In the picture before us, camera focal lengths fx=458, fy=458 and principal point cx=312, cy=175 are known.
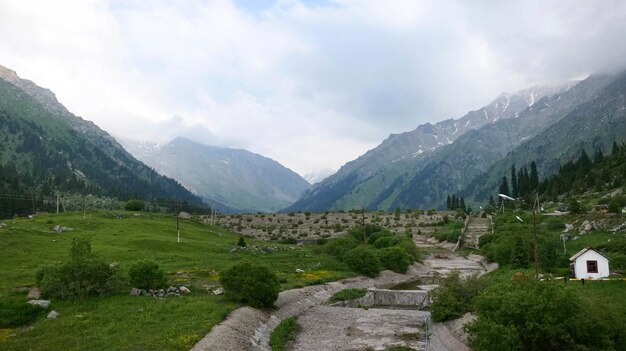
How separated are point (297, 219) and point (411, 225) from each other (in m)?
34.9

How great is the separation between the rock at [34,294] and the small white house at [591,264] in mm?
46864

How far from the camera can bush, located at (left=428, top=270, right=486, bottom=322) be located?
3747 cm

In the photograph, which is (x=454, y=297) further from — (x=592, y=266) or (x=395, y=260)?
(x=395, y=260)

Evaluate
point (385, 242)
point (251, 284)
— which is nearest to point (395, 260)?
point (385, 242)

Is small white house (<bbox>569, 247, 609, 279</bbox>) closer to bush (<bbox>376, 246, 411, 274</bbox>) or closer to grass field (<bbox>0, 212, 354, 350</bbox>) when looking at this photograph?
grass field (<bbox>0, 212, 354, 350</bbox>)

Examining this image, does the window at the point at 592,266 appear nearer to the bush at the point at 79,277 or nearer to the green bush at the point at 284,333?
the green bush at the point at 284,333

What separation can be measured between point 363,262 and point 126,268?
105ft

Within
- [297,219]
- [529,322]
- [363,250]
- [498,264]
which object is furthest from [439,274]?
[297,219]

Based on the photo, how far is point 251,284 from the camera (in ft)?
125

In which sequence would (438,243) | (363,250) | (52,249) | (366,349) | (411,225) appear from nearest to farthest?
1. (366,349)
2. (52,249)
3. (363,250)
4. (438,243)
5. (411,225)

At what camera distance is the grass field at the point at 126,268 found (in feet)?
86.7

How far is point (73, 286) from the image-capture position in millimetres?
36625

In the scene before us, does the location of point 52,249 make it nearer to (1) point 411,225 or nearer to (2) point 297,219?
(2) point 297,219

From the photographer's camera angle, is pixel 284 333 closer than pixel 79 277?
Yes
